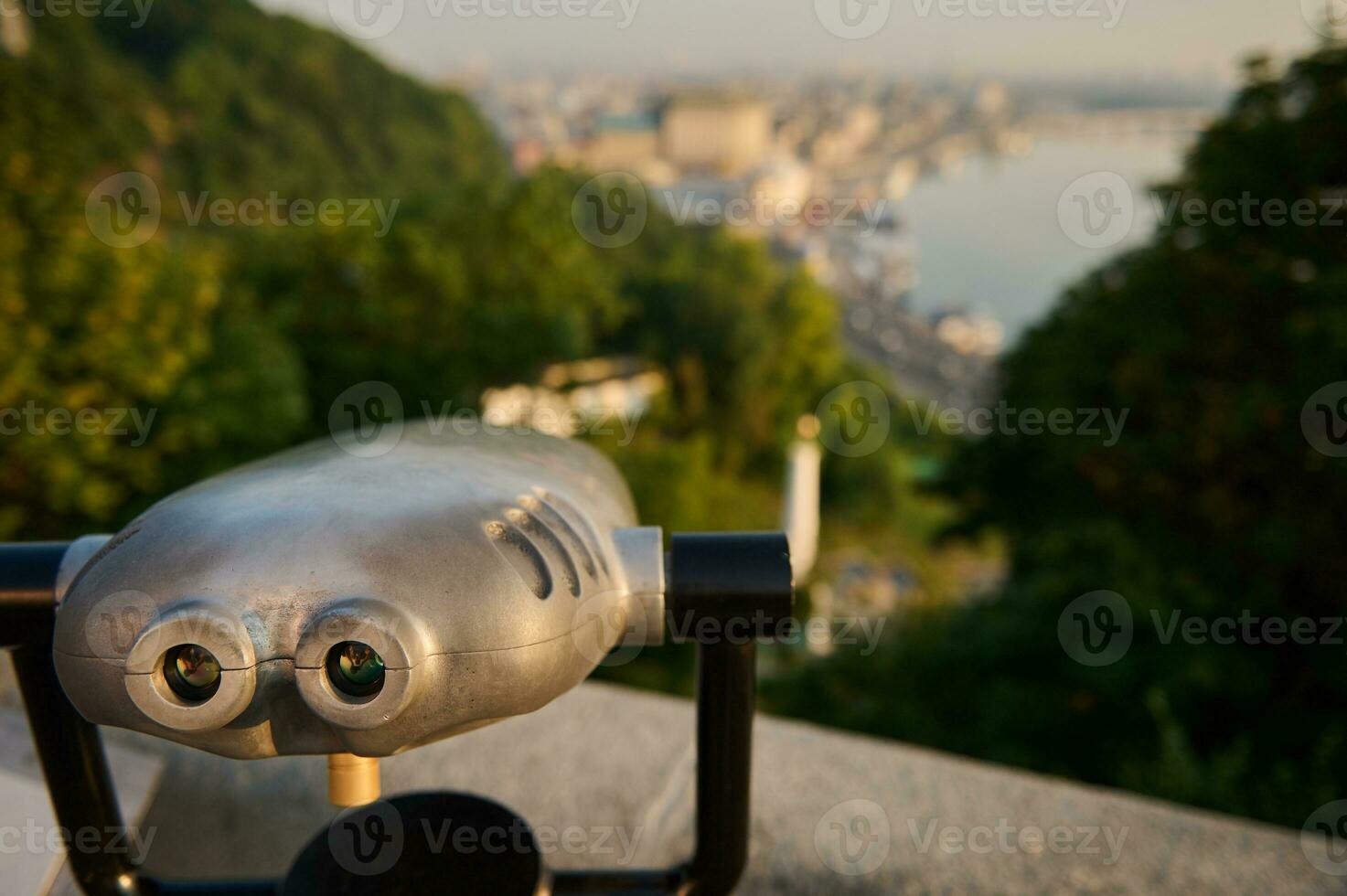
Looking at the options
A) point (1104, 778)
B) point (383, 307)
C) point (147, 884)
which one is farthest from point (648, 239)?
point (147, 884)

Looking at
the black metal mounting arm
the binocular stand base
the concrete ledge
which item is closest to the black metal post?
the black metal mounting arm

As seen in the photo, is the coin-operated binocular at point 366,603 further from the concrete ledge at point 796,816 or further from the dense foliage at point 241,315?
the dense foliage at point 241,315

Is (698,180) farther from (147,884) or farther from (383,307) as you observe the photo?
(147,884)

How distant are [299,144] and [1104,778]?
32153mm

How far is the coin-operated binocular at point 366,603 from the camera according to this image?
2.61ft

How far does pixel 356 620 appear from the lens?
780 mm

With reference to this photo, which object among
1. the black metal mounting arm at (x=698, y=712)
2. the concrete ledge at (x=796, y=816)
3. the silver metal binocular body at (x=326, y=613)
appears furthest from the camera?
the concrete ledge at (x=796, y=816)

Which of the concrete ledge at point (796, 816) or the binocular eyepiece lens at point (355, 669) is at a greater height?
the binocular eyepiece lens at point (355, 669)

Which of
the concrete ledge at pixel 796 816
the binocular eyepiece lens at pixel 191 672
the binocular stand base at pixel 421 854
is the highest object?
the binocular eyepiece lens at pixel 191 672

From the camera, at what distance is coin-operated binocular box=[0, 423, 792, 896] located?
795 mm

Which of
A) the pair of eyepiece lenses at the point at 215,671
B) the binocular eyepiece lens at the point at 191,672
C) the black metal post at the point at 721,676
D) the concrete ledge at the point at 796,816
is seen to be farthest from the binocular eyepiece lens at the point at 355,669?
the concrete ledge at the point at 796,816

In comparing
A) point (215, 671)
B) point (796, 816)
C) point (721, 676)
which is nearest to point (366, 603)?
point (215, 671)

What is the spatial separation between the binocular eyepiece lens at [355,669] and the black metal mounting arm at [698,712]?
363 millimetres

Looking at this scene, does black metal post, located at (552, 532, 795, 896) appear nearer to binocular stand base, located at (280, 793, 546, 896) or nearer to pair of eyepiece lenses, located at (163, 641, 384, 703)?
binocular stand base, located at (280, 793, 546, 896)
